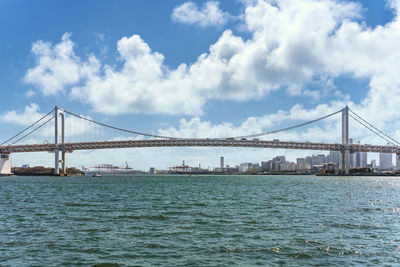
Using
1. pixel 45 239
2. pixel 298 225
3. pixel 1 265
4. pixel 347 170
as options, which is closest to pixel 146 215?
pixel 45 239

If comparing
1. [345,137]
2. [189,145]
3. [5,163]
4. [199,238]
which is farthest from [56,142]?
[199,238]

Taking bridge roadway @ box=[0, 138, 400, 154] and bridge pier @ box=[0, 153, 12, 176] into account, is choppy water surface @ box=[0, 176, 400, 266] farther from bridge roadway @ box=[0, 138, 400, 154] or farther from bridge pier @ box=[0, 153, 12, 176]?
bridge pier @ box=[0, 153, 12, 176]

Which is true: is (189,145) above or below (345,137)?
below

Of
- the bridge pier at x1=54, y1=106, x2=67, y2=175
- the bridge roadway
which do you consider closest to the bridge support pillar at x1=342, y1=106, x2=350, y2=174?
the bridge roadway

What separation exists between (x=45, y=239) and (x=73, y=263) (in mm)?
3693

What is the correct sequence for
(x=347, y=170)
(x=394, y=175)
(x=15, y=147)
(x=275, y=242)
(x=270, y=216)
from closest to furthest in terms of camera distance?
(x=275, y=242), (x=270, y=216), (x=15, y=147), (x=347, y=170), (x=394, y=175)

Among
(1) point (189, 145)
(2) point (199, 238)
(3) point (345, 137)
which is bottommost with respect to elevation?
(2) point (199, 238)

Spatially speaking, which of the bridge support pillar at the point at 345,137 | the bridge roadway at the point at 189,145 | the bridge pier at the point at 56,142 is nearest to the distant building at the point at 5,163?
the bridge roadway at the point at 189,145

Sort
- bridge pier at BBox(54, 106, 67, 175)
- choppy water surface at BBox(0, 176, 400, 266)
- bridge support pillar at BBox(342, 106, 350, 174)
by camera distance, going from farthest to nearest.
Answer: bridge support pillar at BBox(342, 106, 350, 174), bridge pier at BBox(54, 106, 67, 175), choppy water surface at BBox(0, 176, 400, 266)

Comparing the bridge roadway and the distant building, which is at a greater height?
the bridge roadway

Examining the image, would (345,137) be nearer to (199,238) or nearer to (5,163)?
(5,163)

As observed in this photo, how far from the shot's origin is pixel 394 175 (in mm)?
128250

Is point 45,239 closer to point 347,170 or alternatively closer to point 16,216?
point 16,216

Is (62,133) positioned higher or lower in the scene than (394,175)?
higher
